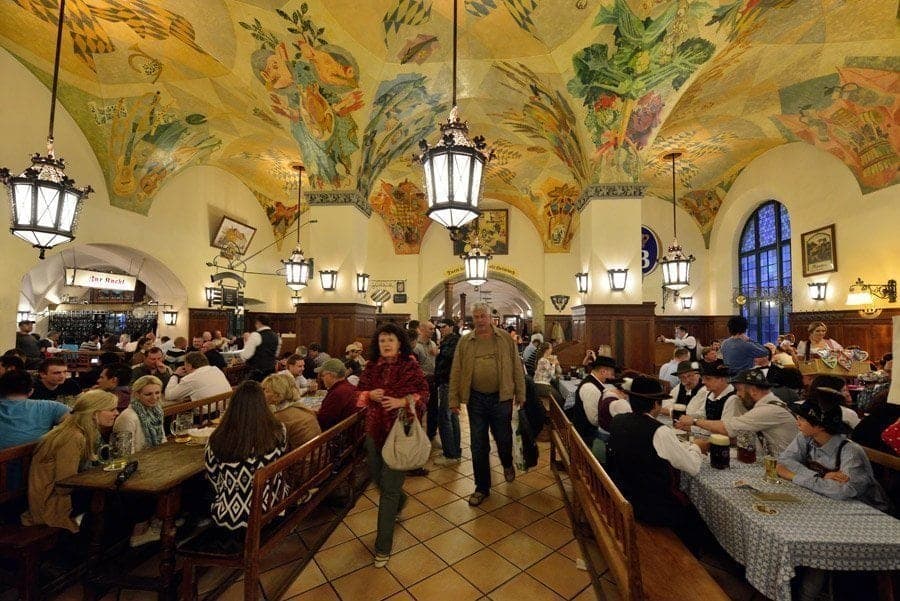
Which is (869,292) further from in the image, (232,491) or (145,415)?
(145,415)

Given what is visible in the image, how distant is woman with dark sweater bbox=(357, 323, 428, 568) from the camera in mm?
2602

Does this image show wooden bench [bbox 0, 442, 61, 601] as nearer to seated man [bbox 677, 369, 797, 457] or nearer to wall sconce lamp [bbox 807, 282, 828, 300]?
seated man [bbox 677, 369, 797, 457]

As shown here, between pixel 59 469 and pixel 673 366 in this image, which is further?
pixel 673 366

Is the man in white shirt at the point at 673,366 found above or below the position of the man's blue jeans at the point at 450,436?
above

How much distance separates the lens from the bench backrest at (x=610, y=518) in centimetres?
164

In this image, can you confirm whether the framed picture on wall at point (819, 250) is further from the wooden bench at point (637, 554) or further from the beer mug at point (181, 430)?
the beer mug at point (181, 430)

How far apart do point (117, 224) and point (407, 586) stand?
9.80 meters

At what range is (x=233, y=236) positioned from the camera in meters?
11.8

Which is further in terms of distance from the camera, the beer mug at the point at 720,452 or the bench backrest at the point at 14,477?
the beer mug at the point at 720,452

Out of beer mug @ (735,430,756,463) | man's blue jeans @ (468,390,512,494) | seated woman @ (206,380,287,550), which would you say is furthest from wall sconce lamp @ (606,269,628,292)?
seated woman @ (206,380,287,550)

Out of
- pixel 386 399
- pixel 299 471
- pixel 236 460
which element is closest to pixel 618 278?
pixel 386 399

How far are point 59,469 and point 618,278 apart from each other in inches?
287

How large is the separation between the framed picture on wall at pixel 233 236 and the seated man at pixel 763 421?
40.5 ft

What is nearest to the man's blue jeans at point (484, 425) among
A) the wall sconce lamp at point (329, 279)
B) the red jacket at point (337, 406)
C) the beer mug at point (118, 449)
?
the red jacket at point (337, 406)
